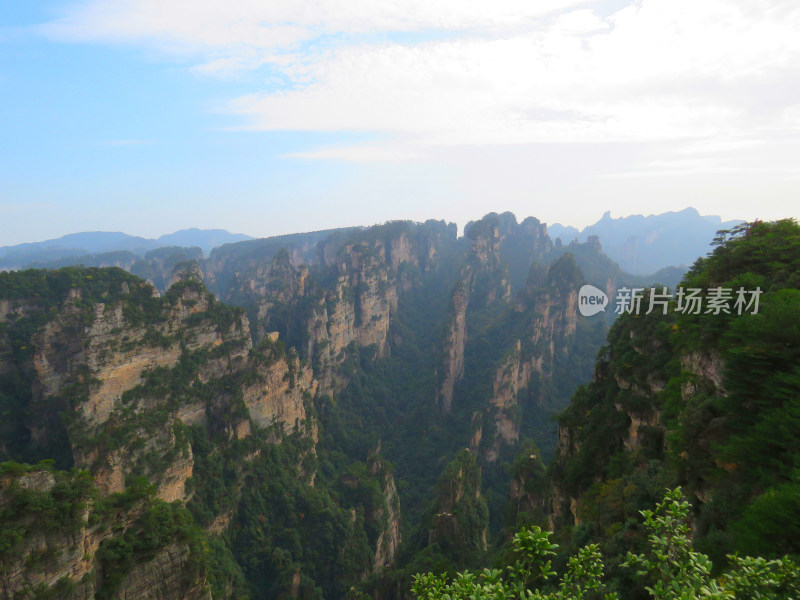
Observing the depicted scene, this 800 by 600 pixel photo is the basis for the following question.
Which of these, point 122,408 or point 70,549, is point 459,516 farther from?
point 122,408

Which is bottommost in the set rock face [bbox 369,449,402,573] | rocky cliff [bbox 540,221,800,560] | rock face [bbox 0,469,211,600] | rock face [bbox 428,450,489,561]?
rock face [bbox 369,449,402,573]

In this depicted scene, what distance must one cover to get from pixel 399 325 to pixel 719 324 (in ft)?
278

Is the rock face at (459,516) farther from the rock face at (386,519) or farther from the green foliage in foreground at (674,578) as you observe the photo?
the green foliage in foreground at (674,578)

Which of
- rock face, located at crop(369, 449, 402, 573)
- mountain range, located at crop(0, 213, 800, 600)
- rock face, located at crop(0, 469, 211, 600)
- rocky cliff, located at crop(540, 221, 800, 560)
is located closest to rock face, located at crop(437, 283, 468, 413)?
mountain range, located at crop(0, 213, 800, 600)

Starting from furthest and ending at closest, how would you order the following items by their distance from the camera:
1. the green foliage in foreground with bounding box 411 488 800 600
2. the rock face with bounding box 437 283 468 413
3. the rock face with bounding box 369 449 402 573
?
the rock face with bounding box 437 283 468 413
the rock face with bounding box 369 449 402 573
the green foliage in foreground with bounding box 411 488 800 600

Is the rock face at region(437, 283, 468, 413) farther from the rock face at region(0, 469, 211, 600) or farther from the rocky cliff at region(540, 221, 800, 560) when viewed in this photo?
the rock face at region(0, 469, 211, 600)

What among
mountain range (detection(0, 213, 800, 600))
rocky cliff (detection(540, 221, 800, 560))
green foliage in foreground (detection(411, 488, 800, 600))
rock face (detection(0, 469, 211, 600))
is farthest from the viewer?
rock face (detection(0, 469, 211, 600))

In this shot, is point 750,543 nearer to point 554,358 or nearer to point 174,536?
point 174,536

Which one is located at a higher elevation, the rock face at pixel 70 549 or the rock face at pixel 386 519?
the rock face at pixel 70 549

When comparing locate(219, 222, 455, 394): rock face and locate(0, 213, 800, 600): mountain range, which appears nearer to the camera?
locate(0, 213, 800, 600): mountain range

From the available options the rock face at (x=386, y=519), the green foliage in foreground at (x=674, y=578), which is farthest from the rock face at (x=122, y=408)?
the green foliage in foreground at (x=674, y=578)

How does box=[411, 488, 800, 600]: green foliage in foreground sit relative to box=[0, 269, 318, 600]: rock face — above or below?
above

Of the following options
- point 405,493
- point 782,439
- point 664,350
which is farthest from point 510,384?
point 782,439

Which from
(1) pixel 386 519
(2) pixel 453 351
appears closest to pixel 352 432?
(1) pixel 386 519
